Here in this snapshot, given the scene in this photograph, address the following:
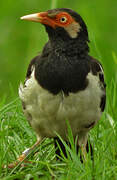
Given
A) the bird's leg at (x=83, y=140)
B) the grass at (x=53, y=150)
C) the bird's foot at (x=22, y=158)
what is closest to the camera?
the grass at (x=53, y=150)

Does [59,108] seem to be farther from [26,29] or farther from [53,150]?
[26,29]

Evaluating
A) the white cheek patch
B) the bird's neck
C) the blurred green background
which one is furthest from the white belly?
the blurred green background

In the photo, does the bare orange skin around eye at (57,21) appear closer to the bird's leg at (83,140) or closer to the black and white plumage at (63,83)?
the black and white plumage at (63,83)

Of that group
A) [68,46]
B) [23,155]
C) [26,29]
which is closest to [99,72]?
[68,46]

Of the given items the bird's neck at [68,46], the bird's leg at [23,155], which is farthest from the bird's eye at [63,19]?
the bird's leg at [23,155]

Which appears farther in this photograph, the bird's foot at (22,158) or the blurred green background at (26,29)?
the blurred green background at (26,29)

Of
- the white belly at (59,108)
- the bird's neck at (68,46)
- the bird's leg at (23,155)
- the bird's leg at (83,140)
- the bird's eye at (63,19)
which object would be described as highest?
the bird's eye at (63,19)
